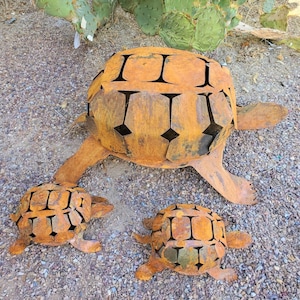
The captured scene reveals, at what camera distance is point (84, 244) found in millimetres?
1777

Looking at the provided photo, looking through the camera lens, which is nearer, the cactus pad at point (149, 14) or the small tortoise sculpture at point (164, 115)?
the small tortoise sculpture at point (164, 115)

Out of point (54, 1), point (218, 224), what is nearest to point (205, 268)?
point (218, 224)

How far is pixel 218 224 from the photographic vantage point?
66.8 inches

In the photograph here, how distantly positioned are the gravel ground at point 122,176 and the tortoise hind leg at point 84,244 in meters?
0.03

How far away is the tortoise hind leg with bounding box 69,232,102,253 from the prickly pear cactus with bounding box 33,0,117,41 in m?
1.23

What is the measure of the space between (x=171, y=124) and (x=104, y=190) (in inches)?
20.8

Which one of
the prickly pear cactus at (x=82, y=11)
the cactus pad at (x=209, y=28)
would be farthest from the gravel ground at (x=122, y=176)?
the cactus pad at (x=209, y=28)

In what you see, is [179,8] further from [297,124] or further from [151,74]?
[297,124]

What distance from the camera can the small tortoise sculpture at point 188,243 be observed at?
5.22ft

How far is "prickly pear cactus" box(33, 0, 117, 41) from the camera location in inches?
87.7

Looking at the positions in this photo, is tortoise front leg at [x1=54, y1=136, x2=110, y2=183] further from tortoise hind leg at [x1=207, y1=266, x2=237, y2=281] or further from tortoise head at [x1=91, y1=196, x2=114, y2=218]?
tortoise hind leg at [x1=207, y1=266, x2=237, y2=281]

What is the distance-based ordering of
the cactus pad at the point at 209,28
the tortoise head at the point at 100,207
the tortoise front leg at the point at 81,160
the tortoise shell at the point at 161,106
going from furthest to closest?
the cactus pad at the point at 209,28 < the tortoise front leg at the point at 81,160 < the tortoise head at the point at 100,207 < the tortoise shell at the point at 161,106

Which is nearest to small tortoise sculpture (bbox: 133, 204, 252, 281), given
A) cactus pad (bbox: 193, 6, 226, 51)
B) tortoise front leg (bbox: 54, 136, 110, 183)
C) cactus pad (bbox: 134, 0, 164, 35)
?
tortoise front leg (bbox: 54, 136, 110, 183)

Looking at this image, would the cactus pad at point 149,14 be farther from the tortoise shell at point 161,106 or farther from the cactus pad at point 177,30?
the tortoise shell at point 161,106
